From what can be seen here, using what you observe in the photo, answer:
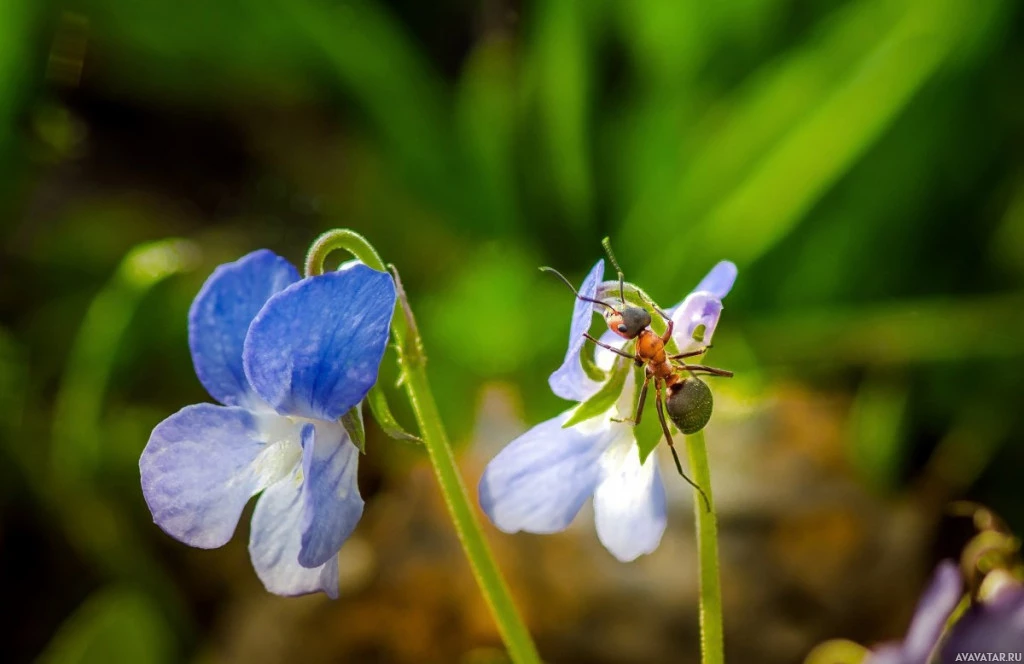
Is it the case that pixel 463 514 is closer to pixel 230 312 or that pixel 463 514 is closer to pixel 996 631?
pixel 230 312

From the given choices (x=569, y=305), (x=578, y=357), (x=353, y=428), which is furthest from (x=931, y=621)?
(x=569, y=305)

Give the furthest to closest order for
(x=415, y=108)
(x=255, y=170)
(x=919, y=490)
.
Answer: (x=255, y=170) → (x=415, y=108) → (x=919, y=490)

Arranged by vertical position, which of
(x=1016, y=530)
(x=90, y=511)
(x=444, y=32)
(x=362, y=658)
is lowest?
(x=362, y=658)

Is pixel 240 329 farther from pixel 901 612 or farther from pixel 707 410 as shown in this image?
pixel 901 612

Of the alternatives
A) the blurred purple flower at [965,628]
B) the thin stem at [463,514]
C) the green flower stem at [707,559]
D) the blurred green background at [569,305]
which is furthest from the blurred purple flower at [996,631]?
the blurred green background at [569,305]

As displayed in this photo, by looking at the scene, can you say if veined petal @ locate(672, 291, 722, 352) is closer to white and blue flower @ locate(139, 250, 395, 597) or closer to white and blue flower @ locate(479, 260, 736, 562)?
white and blue flower @ locate(479, 260, 736, 562)

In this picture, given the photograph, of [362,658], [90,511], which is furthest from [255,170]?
[362,658]

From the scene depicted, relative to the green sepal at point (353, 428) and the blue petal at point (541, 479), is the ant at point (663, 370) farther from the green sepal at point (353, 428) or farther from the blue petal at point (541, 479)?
the green sepal at point (353, 428)
